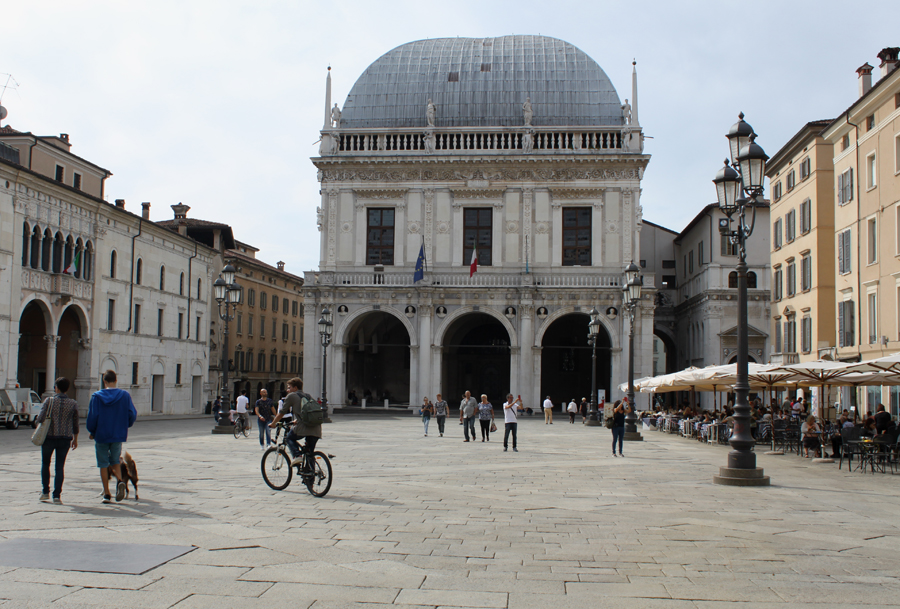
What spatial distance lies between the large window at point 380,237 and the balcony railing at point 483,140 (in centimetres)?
388

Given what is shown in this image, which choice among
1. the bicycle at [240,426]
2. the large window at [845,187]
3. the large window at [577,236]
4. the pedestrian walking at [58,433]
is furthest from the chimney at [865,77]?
the pedestrian walking at [58,433]

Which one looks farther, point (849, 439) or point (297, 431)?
point (849, 439)

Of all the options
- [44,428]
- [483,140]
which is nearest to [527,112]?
[483,140]

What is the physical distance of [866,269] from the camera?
31719 millimetres

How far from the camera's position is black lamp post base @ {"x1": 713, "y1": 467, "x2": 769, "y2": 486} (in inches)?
595

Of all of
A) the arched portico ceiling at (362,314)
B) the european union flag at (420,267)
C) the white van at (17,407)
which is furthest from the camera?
the arched portico ceiling at (362,314)

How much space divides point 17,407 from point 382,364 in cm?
2678

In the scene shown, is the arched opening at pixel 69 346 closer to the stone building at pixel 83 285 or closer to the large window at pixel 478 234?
the stone building at pixel 83 285

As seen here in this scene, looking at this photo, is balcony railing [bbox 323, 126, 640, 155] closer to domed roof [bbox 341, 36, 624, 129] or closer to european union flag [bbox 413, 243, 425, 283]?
domed roof [bbox 341, 36, 624, 129]

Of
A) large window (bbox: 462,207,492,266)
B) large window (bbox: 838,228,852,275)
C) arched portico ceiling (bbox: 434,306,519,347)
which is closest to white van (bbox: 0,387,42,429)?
arched portico ceiling (bbox: 434,306,519,347)

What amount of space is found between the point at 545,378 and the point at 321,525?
157 ft

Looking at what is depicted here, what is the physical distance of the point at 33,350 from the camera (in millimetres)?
43281

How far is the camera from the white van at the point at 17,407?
32.6 metres

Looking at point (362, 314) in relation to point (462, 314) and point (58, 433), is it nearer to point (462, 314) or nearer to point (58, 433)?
point (462, 314)
